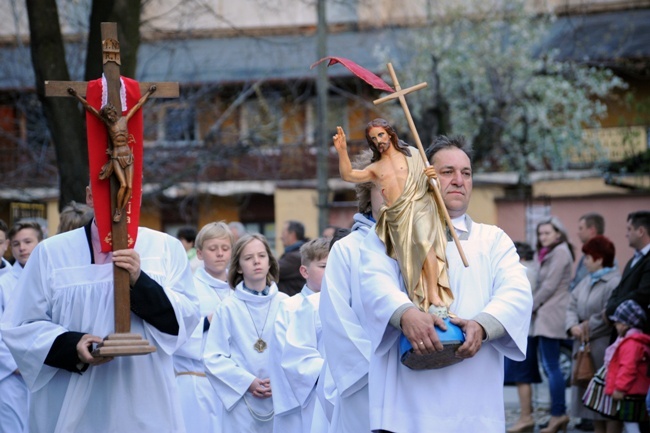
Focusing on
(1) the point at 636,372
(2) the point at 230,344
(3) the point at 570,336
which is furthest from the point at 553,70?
(2) the point at 230,344

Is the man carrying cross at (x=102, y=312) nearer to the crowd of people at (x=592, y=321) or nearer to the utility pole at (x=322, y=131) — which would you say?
the crowd of people at (x=592, y=321)

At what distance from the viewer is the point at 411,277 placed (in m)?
5.42

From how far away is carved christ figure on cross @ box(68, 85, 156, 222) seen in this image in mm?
6234

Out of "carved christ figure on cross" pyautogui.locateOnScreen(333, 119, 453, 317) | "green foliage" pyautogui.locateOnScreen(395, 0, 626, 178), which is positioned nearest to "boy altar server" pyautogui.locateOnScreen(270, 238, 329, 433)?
"carved christ figure on cross" pyautogui.locateOnScreen(333, 119, 453, 317)

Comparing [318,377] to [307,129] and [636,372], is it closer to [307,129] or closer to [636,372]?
[636,372]

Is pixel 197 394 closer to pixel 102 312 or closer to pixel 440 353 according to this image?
pixel 102 312

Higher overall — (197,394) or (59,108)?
(59,108)

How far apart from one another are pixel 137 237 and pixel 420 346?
83.6 inches

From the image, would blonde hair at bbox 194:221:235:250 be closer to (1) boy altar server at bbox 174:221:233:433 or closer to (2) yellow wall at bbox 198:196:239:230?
(1) boy altar server at bbox 174:221:233:433

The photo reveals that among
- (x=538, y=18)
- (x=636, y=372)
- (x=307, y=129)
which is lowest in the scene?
(x=636, y=372)

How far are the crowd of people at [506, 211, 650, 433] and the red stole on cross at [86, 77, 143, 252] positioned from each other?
5.07 m

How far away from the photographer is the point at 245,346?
8789 millimetres

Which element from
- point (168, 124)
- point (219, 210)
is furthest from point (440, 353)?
point (219, 210)

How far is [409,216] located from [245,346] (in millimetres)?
3560
